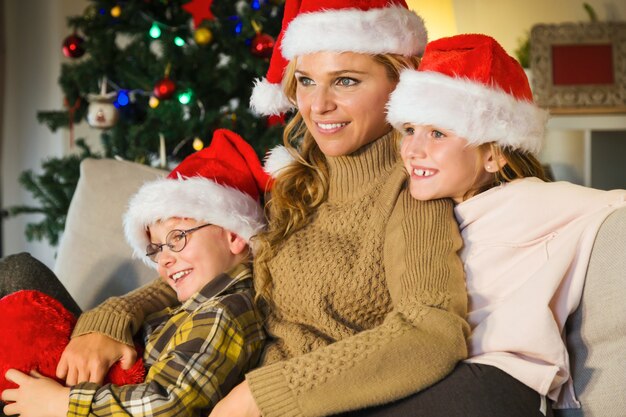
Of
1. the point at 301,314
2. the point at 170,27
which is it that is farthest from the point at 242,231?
the point at 170,27

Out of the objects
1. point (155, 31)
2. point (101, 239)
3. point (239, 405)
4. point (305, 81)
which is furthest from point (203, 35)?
point (239, 405)

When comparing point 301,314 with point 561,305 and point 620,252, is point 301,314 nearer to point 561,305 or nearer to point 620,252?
point 561,305

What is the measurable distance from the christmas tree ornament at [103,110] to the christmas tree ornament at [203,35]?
0.45m

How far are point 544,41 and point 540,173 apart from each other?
3.29 meters

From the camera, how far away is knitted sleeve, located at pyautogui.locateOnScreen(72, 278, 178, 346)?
1890mm

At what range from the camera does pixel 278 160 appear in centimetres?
208

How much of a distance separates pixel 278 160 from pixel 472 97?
0.55 meters

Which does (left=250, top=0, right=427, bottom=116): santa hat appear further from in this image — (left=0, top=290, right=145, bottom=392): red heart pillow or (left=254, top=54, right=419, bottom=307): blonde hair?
(left=0, top=290, right=145, bottom=392): red heart pillow

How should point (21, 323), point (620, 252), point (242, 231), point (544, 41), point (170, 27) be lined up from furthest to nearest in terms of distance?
point (544, 41), point (170, 27), point (242, 231), point (21, 323), point (620, 252)

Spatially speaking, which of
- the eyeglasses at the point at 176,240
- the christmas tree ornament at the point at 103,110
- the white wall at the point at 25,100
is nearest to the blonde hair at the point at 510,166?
the eyeglasses at the point at 176,240

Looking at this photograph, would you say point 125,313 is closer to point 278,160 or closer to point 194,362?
point 194,362

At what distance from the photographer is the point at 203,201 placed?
1.97 meters

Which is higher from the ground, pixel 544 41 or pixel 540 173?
pixel 544 41

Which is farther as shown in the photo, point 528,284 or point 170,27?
point 170,27
